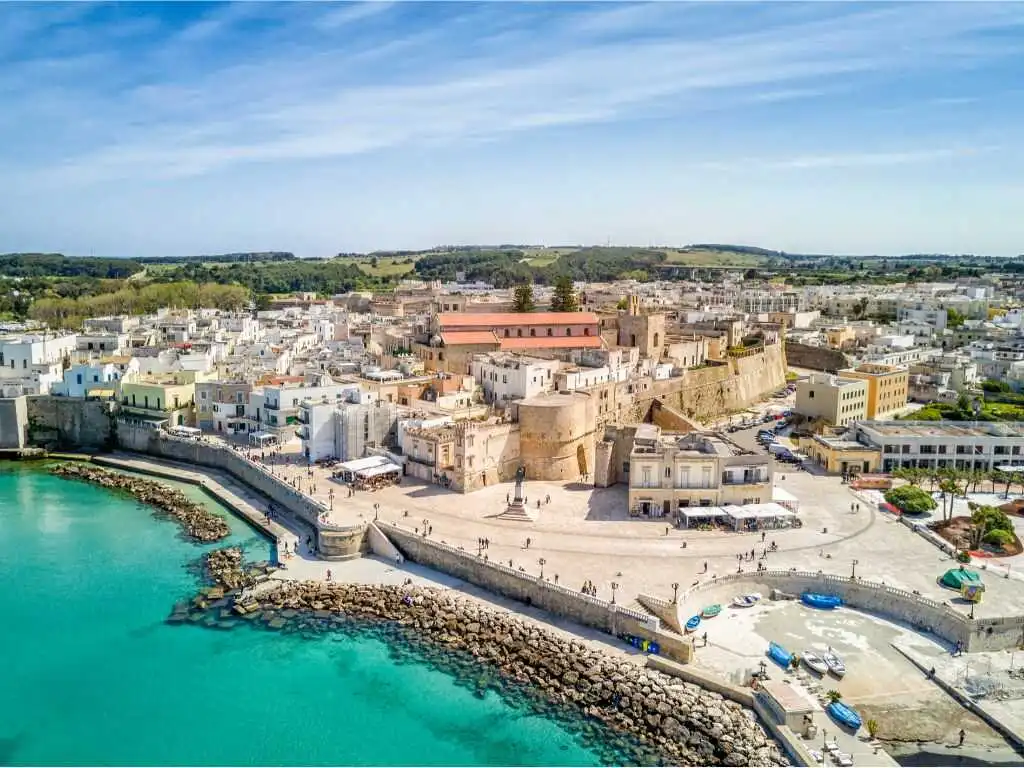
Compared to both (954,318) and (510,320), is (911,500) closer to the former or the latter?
(510,320)

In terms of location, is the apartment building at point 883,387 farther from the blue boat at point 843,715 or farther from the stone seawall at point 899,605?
the blue boat at point 843,715

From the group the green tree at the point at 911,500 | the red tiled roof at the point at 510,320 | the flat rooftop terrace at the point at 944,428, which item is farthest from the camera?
the red tiled roof at the point at 510,320

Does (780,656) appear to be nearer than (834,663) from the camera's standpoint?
No

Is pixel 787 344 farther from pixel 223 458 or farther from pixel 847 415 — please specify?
pixel 223 458

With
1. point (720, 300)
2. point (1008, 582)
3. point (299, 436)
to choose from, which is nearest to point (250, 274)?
point (720, 300)

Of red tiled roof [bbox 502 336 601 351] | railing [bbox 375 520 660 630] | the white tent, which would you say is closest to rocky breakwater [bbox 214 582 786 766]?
railing [bbox 375 520 660 630]

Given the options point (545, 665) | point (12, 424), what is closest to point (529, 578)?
point (545, 665)

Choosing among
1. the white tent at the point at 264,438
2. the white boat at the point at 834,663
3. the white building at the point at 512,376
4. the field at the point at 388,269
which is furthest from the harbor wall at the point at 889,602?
the field at the point at 388,269
